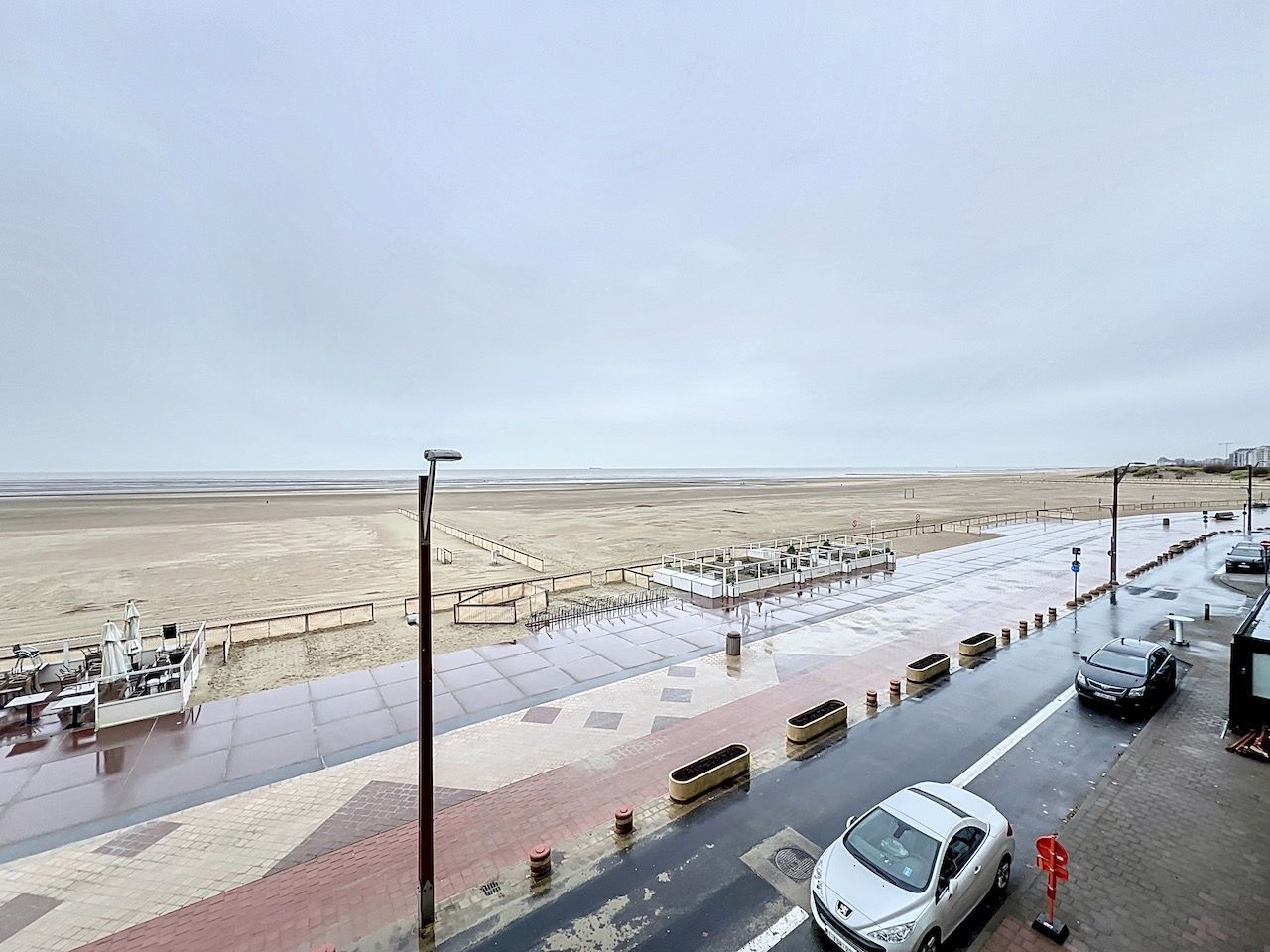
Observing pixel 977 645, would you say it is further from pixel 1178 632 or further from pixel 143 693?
pixel 143 693

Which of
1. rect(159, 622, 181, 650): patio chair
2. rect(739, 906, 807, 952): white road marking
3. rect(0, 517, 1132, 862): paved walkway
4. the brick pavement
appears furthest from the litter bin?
rect(159, 622, 181, 650): patio chair

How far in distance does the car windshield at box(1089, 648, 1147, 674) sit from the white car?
8.50 m

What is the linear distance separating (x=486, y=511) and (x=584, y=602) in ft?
137

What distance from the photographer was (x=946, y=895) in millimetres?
6367

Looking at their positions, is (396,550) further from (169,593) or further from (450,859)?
(450,859)

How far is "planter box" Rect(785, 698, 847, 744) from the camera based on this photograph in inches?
446

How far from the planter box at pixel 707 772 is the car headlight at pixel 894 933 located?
3777mm

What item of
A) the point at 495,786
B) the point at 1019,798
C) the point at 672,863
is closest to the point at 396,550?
the point at 495,786

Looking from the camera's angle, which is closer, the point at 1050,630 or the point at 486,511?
the point at 1050,630

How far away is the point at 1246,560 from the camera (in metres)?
26.8

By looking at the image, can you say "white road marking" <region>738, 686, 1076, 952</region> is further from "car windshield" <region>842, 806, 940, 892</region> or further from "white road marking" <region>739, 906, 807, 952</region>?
"car windshield" <region>842, 806, 940, 892</region>

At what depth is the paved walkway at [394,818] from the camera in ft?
23.7

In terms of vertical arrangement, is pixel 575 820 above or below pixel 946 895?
below

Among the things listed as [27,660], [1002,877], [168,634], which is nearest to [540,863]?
[1002,877]
